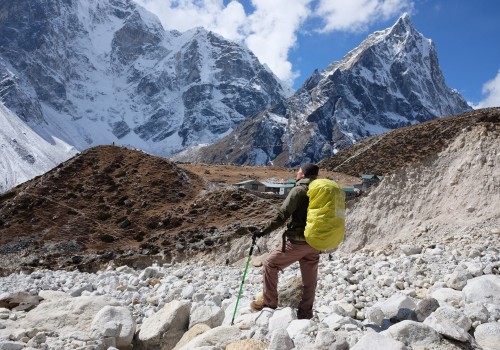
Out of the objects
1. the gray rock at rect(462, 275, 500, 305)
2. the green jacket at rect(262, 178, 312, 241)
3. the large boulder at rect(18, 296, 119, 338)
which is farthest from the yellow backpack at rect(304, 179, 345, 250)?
the large boulder at rect(18, 296, 119, 338)

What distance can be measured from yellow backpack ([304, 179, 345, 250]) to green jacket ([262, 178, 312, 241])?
20 cm

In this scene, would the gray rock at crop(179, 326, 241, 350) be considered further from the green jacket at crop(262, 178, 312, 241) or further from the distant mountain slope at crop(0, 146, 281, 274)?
the distant mountain slope at crop(0, 146, 281, 274)

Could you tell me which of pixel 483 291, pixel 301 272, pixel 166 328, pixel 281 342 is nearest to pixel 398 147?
pixel 483 291

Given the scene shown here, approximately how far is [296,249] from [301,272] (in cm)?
49

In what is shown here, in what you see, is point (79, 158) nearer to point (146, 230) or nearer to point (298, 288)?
point (146, 230)

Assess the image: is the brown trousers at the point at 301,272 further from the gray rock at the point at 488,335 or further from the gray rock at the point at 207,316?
the gray rock at the point at 488,335

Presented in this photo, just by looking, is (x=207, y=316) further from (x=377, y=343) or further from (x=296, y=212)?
(x=377, y=343)

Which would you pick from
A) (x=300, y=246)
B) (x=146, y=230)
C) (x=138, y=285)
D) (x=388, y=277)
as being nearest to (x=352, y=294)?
(x=388, y=277)

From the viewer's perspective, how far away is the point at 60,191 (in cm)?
3606

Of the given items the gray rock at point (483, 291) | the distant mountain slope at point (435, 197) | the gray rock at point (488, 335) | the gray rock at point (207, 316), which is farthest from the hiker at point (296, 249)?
the distant mountain slope at point (435, 197)

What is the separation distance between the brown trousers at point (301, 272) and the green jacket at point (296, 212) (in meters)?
0.20

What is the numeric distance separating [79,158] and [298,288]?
35732mm

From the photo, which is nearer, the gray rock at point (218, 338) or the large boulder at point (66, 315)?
the gray rock at point (218, 338)

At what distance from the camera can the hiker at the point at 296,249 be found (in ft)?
25.4
